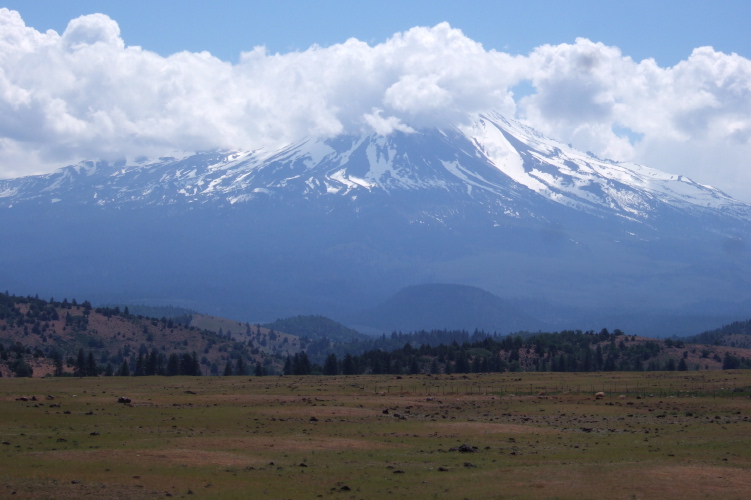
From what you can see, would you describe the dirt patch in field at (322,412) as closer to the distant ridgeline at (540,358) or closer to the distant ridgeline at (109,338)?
the distant ridgeline at (540,358)

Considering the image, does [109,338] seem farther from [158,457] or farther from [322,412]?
[158,457]

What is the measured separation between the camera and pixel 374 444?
40.3 meters

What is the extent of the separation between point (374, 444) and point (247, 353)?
151 m

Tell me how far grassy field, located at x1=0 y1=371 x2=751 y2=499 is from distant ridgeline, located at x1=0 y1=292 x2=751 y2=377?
166 ft

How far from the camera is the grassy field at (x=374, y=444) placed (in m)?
30.0

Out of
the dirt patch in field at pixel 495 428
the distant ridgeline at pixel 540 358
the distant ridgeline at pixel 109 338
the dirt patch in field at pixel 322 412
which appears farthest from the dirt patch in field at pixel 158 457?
the distant ridgeline at pixel 109 338

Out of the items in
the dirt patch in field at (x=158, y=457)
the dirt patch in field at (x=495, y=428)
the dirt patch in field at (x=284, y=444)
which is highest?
the dirt patch in field at (x=495, y=428)

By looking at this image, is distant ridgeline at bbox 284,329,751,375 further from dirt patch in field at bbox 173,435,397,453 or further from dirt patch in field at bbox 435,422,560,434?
dirt patch in field at bbox 173,435,397,453

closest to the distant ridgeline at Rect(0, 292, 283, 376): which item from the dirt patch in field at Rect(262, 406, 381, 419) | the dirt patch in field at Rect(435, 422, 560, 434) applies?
the dirt patch in field at Rect(262, 406, 381, 419)

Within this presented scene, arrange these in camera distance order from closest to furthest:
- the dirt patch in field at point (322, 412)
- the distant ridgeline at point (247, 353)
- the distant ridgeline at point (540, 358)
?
the dirt patch in field at point (322, 412), the distant ridgeline at point (247, 353), the distant ridgeline at point (540, 358)

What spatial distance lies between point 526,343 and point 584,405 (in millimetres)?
82656

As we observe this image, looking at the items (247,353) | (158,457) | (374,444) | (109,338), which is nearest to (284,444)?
(374,444)

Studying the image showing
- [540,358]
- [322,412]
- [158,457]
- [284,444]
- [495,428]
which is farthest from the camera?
[540,358]

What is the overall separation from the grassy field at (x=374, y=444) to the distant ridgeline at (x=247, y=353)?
5070 centimetres
